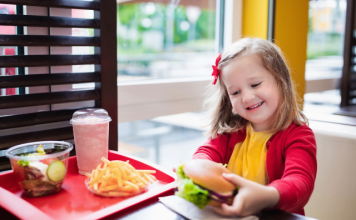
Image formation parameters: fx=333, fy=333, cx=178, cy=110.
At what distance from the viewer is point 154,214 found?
81 cm

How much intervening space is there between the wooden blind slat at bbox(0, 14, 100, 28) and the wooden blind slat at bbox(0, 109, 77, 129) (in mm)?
315

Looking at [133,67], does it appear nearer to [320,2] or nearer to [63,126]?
[63,126]

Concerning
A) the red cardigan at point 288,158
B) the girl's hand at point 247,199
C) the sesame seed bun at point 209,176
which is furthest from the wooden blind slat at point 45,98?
the girl's hand at point 247,199

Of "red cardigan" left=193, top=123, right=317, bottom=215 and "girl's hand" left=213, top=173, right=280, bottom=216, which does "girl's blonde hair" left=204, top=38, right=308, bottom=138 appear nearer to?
"red cardigan" left=193, top=123, right=317, bottom=215

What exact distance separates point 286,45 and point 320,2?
805 mm

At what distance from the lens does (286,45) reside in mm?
2127

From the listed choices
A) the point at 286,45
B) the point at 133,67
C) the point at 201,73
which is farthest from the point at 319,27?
the point at 133,67

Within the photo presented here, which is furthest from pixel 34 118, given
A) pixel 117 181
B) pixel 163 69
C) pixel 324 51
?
pixel 324 51

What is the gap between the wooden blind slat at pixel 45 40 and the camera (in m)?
A: 1.10

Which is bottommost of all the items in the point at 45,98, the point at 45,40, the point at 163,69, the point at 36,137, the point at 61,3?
the point at 36,137

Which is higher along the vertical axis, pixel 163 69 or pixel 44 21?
pixel 44 21

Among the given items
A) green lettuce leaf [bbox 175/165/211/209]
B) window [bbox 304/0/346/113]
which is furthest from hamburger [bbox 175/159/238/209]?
window [bbox 304/0/346/113]

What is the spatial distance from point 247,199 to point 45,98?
83 cm

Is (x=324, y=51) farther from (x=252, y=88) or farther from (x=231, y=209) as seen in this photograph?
(x=231, y=209)
